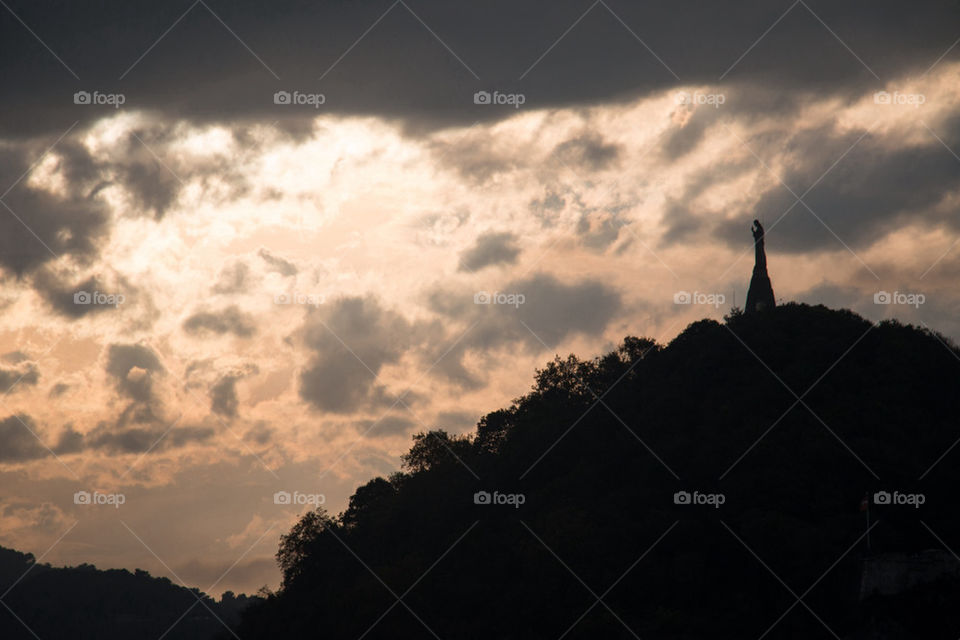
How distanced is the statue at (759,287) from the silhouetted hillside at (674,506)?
1.69 metres

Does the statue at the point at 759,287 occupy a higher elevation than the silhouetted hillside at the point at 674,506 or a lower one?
higher

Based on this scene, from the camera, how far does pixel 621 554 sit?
65562 millimetres

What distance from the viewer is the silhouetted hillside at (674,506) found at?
5956cm

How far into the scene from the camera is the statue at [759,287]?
88.4 metres

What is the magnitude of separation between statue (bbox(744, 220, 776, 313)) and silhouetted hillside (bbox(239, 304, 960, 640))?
1.69 metres

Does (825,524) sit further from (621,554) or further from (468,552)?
(468,552)

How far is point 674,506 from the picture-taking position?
231 ft

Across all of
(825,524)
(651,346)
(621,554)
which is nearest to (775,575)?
(825,524)

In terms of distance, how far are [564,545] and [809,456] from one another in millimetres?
18792

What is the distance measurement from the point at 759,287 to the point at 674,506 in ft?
91.5

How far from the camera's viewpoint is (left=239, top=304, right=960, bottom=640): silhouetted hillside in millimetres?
59562

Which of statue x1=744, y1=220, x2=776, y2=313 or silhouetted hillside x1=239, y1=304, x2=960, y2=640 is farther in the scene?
statue x1=744, y1=220, x2=776, y2=313

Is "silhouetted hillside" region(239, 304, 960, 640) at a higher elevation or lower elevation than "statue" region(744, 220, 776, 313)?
lower

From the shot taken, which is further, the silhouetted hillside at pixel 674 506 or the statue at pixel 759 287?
the statue at pixel 759 287
